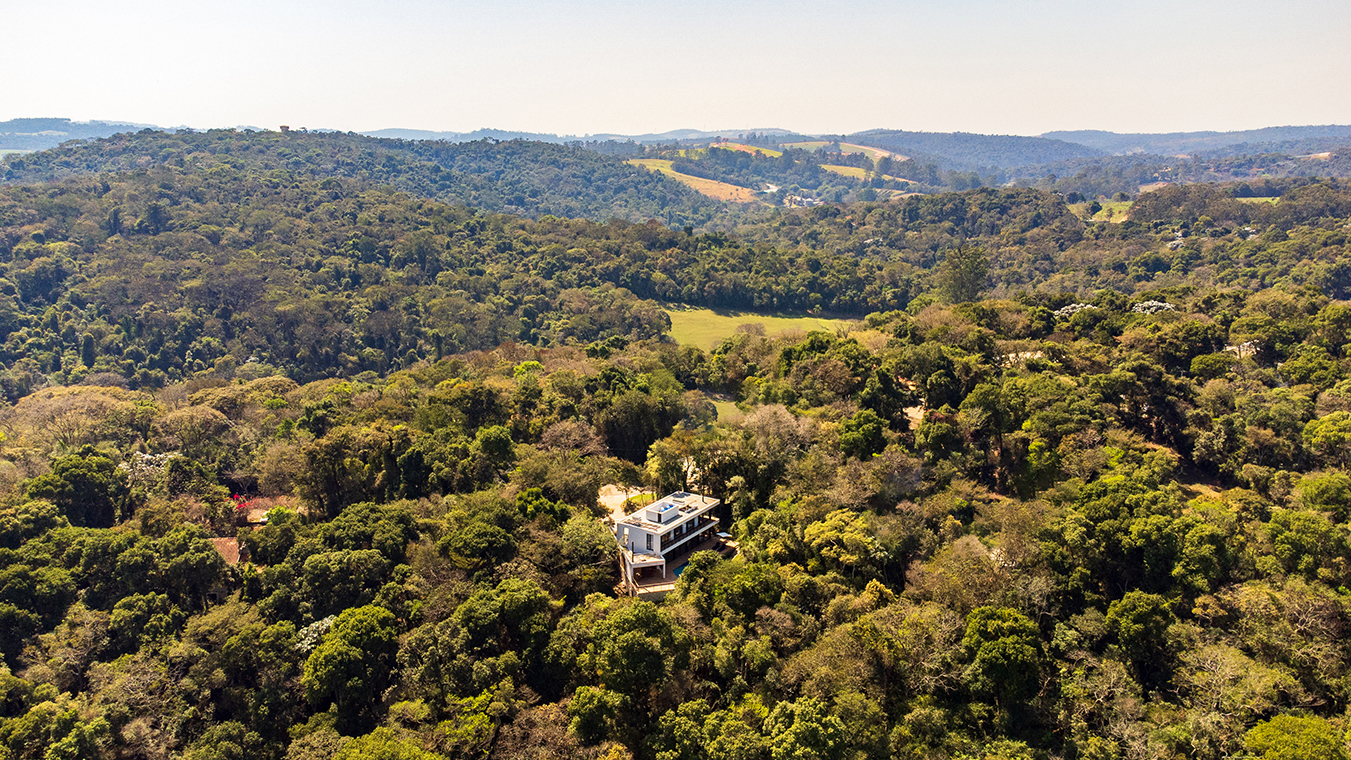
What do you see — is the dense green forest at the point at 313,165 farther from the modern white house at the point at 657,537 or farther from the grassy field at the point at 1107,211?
Answer: the modern white house at the point at 657,537

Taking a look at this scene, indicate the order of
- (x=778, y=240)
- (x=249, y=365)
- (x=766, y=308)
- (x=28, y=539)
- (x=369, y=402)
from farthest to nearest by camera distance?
(x=778, y=240)
(x=766, y=308)
(x=249, y=365)
(x=369, y=402)
(x=28, y=539)

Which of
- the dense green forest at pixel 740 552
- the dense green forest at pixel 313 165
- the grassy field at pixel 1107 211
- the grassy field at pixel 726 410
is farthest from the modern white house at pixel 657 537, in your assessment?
the grassy field at pixel 1107 211

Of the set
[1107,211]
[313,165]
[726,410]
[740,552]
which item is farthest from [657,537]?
[313,165]

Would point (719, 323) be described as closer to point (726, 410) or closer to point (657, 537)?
point (726, 410)

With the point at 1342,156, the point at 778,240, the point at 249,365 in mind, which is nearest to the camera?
the point at 249,365

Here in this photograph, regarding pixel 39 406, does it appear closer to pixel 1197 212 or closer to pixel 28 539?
pixel 28 539

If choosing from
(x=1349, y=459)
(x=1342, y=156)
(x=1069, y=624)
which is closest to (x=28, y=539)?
(x=1069, y=624)
